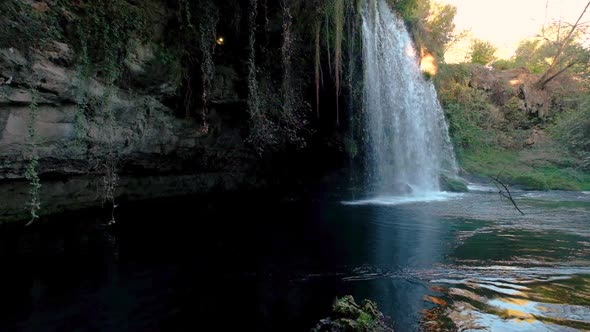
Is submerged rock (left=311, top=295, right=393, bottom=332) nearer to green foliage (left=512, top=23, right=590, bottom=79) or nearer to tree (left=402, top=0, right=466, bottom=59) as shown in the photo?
tree (left=402, top=0, right=466, bottom=59)

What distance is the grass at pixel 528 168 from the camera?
15492 millimetres

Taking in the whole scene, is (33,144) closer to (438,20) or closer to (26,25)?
(26,25)

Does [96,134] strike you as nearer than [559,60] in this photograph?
Yes

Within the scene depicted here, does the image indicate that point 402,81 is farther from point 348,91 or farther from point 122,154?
point 122,154

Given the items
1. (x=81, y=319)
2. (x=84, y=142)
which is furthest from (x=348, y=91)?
(x=81, y=319)

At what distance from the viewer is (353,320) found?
308cm

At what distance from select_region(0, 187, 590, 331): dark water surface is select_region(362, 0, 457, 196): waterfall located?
3640 millimetres

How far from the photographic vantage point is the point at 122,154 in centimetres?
717

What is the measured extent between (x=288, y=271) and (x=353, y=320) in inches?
73.2

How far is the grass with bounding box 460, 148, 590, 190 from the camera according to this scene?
15.5 m

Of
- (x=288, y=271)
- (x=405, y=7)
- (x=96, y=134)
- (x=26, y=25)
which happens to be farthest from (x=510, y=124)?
(x=26, y=25)

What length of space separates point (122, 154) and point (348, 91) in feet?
18.2

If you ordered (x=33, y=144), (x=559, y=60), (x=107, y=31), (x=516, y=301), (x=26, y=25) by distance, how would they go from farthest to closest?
1. (x=559, y=60)
2. (x=107, y=31)
3. (x=33, y=144)
4. (x=26, y=25)
5. (x=516, y=301)

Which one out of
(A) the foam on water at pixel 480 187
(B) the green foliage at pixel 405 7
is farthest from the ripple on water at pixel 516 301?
(A) the foam on water at pixel 480 187
